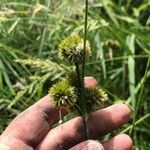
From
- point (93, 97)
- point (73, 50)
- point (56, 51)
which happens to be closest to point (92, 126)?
point (93, 97)

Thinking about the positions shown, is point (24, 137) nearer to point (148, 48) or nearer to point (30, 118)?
point (30, 118)

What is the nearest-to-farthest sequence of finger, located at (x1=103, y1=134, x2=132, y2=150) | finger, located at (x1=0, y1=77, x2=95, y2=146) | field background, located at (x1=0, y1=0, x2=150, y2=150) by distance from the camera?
finger, located at (x1=103, y1=134, x2=132, y2=150)
finger, located at (x1=0, y1=77, x2=95, y2=146)
field background, located at (x1=0, y1=0, x2=150, y2=150)

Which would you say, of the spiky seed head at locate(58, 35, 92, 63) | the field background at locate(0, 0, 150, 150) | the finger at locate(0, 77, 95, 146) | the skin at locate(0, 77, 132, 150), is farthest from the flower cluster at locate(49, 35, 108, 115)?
the field background at locate(0, 0, 150, 150)

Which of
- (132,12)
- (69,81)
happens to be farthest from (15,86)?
(132,12)

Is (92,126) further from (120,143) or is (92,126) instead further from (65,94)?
(65,94)

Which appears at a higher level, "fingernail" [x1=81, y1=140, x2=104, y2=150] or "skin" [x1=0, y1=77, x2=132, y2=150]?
"fingernail" [x1=81, y1=140, x2=104, y2=150]

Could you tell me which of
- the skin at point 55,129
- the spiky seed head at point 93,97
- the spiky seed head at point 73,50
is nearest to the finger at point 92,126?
the skin at point 55,129

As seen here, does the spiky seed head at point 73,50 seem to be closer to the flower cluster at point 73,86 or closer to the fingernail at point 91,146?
the flower cluster at point 73,86

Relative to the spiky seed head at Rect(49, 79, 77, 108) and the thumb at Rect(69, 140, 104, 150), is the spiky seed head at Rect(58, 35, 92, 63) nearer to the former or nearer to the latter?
the spiky seed head at Rect(49, 79, 77, 108)
